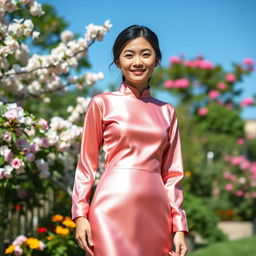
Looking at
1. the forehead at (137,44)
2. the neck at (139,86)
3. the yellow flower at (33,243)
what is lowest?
the yellow flower at (33,243)

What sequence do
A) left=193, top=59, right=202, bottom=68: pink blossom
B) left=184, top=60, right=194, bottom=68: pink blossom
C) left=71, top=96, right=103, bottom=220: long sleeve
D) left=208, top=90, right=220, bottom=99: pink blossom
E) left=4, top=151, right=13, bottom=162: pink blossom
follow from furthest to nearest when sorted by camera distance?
left=193, top=59, right=202, bottom=68: pink blossom
left=184, top=60, right=194, bottom=68: pink blossom
left=208, top=90, right=220, bottom=99: pink blossom
left=4, top=151, right=13, bottom=162: pink blossom
left=71, top=96, right=103, bottom=220: long sleeve

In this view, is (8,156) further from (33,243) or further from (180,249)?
(180,249)

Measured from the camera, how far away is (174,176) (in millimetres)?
2617

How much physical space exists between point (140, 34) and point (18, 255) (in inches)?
101

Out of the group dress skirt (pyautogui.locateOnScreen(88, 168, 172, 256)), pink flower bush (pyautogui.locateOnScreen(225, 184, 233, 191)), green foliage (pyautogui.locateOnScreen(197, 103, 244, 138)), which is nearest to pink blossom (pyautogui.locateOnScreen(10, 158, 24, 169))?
dress skirt (pyautogui.locateOnScreen(88, 168, 172, 256))

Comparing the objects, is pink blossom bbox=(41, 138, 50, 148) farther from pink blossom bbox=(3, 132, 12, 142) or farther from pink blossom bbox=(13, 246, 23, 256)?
pink blossom bbox=(13, 246, 23, 256)

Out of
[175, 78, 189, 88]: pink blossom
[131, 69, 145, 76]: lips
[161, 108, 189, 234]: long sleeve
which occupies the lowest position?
[161, 108, 189, 234]: long sleeve

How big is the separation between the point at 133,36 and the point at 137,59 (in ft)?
0.42

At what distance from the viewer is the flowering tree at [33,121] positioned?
12.8 ft

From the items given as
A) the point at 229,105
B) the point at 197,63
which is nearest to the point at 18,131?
the point at 229,105

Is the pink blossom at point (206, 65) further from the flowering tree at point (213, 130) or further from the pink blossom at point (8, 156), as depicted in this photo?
the pink blossom at point (8, 156)

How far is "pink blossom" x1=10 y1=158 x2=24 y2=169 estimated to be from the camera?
3.90 m

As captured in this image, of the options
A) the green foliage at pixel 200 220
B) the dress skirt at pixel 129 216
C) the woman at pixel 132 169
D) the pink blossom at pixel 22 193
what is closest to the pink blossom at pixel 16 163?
the pink blossom at pixel 22 193

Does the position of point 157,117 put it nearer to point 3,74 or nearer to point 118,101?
point 118,101
